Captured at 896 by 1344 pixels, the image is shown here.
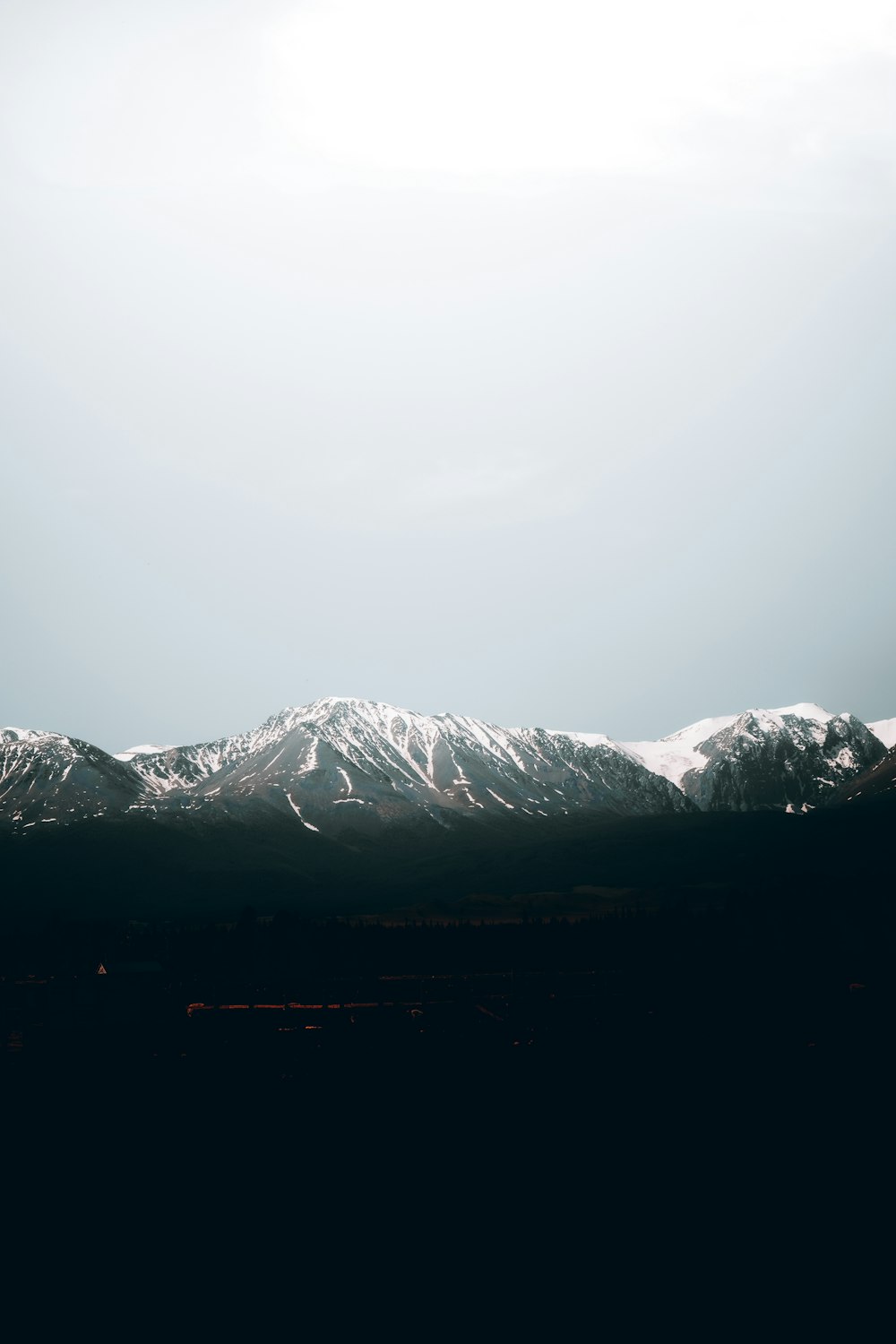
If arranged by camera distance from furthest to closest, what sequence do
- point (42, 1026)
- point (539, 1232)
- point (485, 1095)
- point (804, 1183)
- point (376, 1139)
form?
point (42, 1026)
point (485, 1095)
point (376, 1139)
point (804, 1183)
point (539, 1232)

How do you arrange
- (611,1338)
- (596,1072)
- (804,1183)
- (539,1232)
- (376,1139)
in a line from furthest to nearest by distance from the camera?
(596,1072) → (376,1139) → (804,1183) → (539,1232) → (611,1338)

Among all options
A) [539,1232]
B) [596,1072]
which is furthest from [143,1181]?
[596,1072]

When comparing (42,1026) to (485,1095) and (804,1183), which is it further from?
(804,1183)

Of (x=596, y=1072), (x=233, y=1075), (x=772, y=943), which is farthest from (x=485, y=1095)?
(x=772, y=943)

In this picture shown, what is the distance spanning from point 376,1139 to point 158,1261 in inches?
811

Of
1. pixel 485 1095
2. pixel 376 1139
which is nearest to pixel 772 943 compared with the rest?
pixel 485 1095

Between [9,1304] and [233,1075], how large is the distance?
143 feet

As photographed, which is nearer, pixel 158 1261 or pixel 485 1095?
pixel 158 1261

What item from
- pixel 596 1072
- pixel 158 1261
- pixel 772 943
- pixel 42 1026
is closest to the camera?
pixel 158 1261

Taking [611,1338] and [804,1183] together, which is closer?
[611,1338]

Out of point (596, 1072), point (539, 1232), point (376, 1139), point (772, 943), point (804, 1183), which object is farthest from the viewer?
point (772, 943)

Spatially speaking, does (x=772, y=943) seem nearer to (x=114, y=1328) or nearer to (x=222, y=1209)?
(x=222, y=1209)

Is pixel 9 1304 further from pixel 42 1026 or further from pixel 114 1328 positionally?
pixel 42 1026

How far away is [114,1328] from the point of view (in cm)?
4275
